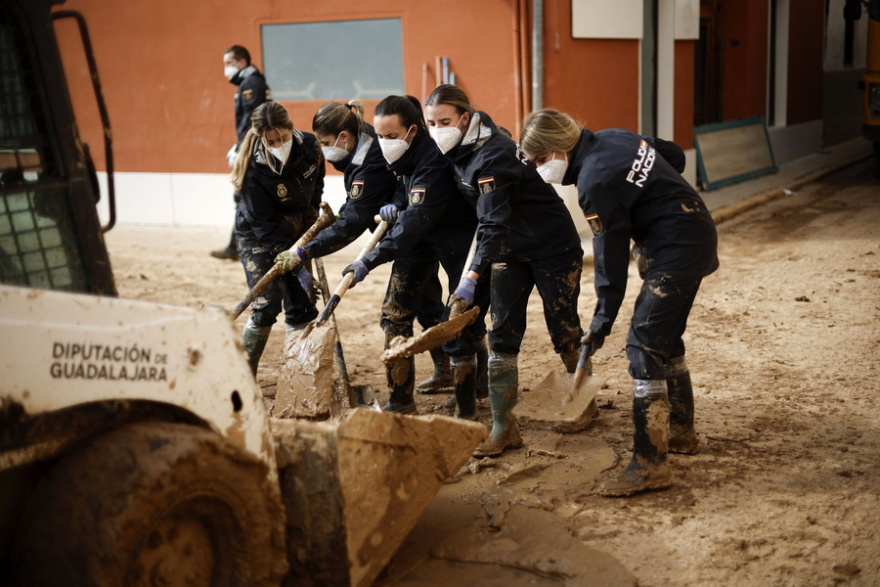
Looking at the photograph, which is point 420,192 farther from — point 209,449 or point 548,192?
point 209,449

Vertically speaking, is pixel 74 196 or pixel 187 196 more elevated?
pixel 74 196

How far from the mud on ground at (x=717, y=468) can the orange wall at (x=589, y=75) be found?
288cm

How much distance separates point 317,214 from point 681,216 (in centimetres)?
260

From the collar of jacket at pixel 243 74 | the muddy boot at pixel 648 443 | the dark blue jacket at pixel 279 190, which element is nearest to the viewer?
the muddy boot at pixel 648 443

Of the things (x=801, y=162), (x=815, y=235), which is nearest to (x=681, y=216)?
(x=815, y=235)

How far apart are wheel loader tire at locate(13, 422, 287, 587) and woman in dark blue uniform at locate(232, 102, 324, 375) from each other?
2738 millimetres

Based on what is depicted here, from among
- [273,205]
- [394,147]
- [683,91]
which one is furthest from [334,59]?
[394,147]

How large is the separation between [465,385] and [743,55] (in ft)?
40.0

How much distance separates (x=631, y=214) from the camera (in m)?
4.30

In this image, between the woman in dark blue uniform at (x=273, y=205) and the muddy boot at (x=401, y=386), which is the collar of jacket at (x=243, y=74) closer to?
the woman in dark blue uniform at (x=273, y=205)

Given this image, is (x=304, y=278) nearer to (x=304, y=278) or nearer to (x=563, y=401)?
(x=304, y=278)

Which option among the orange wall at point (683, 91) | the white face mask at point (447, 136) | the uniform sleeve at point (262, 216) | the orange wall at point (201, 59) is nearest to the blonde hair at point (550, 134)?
the white face mask at point (447, 136)

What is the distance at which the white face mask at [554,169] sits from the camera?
432cm

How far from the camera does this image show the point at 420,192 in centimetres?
498
